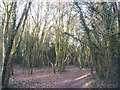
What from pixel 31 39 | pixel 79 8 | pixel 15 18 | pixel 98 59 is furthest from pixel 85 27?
pixel 15 18

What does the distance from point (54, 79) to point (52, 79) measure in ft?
0.11

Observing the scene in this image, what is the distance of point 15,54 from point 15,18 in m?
0.60

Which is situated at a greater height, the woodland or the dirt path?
the woodland

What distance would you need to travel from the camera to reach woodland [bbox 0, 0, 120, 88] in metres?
3.47

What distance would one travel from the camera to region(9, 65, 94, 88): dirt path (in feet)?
11.3

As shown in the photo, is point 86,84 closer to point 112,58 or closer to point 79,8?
point 112,58

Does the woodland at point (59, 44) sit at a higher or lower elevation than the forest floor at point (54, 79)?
higher

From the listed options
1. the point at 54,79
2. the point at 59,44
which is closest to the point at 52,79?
the point at 54,79

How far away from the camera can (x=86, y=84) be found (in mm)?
3469

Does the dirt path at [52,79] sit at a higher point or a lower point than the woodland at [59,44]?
lower

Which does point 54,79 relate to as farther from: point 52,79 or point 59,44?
point 59,44

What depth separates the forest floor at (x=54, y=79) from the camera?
3.46 m

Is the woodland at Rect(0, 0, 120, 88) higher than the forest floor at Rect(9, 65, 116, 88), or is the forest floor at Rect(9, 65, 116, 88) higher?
the woodland at Rect(0, 0, 120, 88)

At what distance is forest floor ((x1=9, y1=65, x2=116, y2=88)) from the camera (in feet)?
11.3
